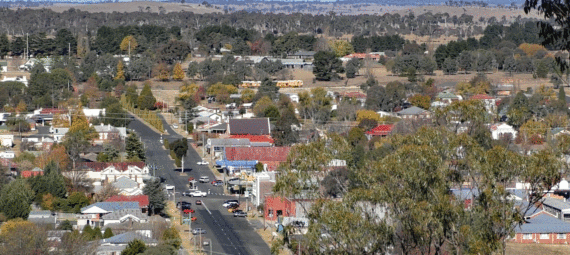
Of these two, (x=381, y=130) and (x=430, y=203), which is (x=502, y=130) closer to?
(x=381, y=130)

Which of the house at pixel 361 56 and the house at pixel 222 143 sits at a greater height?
the house at pixel 222 143

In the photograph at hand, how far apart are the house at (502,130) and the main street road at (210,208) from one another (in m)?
10.4

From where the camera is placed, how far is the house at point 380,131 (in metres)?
37.9

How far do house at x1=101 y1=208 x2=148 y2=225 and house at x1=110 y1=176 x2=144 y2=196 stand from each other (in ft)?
8.86

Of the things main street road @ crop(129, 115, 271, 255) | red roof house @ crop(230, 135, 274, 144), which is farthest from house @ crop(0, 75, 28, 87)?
red roof house @ crop(230, 135, 274, 144)

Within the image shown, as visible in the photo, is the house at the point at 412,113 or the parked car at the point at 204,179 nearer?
the parked car at the point at 204,179

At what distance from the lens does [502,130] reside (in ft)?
123

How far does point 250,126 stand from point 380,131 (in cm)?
491

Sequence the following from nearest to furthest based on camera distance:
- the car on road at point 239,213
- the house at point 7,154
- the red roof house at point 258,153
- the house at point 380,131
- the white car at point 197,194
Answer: the car on road at point 239,213, the white car at point 197,194, the house at point 7,154, the red roof house at point 258,153, the house at point 380,131

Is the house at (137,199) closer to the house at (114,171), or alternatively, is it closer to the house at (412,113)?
the house at (114,171)

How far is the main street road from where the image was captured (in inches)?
922

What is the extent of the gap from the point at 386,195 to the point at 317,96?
28619mm

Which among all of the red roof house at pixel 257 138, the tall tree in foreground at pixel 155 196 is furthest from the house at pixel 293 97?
the tall tree in foreground at pixel 155 196

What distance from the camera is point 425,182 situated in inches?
620
